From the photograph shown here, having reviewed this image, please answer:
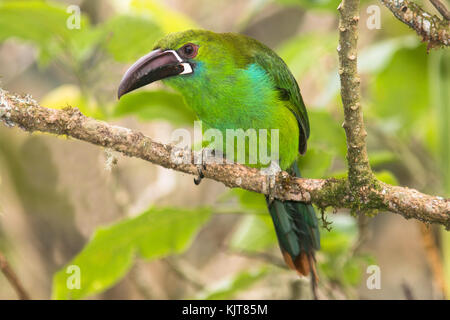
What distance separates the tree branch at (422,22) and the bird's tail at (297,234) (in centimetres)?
129

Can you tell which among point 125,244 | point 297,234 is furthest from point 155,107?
point 297,234

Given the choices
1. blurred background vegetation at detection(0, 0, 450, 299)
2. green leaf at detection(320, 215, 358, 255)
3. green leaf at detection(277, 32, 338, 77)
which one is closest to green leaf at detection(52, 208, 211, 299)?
blurred background vegetation at detection(0, 0, 450, 299)

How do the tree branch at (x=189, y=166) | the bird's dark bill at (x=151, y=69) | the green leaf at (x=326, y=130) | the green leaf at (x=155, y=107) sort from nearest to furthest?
1. the tree branch at (x=189, y=166)
2. the bird's dark bill at (x=151, y=69)
3. the green leaf at (x=326, y=130)
4. the green leaf at (x=155, y=107)

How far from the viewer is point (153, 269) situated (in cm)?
483

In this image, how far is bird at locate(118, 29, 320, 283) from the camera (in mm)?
2744

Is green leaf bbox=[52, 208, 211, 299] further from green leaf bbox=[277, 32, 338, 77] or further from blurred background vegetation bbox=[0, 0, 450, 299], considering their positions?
green leaf bbox=[277, 32, 338, 77]

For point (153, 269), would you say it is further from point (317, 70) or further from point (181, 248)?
point (317, 70)

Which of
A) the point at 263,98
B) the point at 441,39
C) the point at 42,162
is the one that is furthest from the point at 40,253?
the point at 441,39

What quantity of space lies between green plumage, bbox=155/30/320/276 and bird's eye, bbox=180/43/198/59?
2 cm

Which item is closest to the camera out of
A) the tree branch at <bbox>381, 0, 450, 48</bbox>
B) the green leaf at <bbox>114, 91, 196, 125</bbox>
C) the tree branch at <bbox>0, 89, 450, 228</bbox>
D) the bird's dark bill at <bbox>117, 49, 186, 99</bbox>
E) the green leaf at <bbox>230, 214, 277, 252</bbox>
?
the tree branch at <bbox>381, 0, 450, 48</bbox>

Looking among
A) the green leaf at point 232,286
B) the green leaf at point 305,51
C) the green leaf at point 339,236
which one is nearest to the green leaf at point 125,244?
the green leaf at point 232,286

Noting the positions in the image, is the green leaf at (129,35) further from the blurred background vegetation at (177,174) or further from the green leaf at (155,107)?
the green leaf at (155,107)

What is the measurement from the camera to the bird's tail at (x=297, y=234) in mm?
2932

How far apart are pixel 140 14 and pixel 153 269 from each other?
8.04 ft
